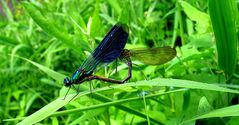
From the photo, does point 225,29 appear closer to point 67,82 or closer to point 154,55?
point 154,55

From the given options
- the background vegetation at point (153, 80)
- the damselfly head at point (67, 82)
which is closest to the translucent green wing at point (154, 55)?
the background vegetation at point (153, 80)

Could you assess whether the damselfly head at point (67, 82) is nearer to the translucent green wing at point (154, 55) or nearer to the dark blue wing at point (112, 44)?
the dark blue wing at point (112, 44)

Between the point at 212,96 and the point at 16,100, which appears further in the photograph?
the point at 16,100

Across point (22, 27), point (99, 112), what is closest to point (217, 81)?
point (99, 112)

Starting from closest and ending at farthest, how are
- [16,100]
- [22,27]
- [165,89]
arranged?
1. [165,89]
2. [16,100]
3. [22,27]

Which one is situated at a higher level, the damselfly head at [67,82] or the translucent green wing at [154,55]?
the translucent green wing at [154,55]

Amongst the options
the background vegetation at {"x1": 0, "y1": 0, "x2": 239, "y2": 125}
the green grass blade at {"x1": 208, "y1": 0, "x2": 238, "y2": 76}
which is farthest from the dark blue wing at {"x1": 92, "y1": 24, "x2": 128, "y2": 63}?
the green grass blade at {"x1": 208, "y1": 0, "x2": 238, "y2": 76}

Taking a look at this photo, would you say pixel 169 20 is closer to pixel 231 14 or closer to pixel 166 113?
pixel 166 113
